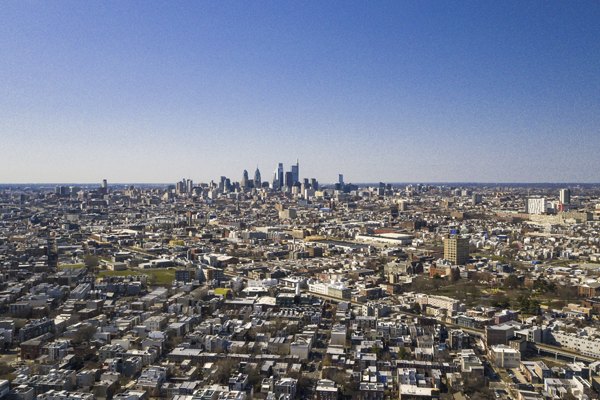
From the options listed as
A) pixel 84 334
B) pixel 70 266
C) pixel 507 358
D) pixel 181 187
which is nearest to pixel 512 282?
pixel 507 358

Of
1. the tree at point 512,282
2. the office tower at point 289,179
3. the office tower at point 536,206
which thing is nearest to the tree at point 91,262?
the tree at point 512,282

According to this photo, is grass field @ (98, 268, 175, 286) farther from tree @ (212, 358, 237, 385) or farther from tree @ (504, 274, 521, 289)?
tree @ (504, 274, 521, 289)

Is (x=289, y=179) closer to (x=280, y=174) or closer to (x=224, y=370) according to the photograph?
(x=280, y=174)

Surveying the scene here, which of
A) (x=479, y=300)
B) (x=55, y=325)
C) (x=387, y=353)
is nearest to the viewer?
(x=387, y=353)

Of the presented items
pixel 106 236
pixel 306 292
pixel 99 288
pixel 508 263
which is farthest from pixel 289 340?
pixel 106 236

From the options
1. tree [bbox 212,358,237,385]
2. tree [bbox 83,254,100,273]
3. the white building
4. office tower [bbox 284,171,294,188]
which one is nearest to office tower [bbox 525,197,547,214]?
tree [bbox 83,254,100,273]

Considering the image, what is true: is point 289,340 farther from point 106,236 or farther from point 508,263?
point 106,236
